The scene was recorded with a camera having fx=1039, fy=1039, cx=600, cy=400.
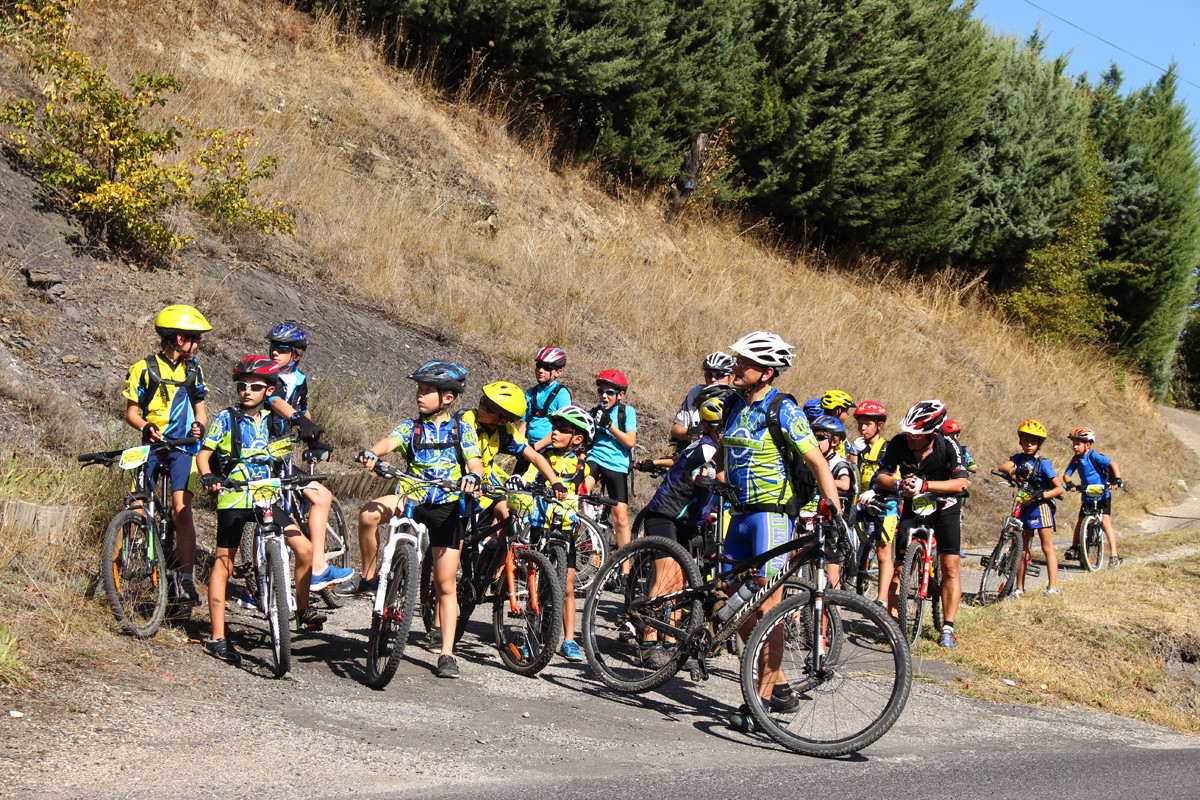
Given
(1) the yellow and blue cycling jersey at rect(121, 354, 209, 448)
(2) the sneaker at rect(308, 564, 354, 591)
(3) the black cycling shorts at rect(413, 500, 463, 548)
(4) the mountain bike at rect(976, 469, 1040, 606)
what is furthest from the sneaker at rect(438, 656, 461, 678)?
(4) the mountain bike at rect(976, 469, 1040, 606)

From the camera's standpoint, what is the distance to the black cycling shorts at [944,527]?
350 inches

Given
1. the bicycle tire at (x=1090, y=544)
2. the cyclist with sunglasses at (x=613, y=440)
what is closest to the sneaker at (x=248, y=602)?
the cyclist with sunglasses at (x=613, y=440)

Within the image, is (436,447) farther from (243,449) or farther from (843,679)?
(843,679)

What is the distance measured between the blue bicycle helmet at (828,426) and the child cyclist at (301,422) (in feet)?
13.4

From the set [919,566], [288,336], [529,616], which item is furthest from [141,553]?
[919,566]

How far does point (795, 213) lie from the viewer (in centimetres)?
2417

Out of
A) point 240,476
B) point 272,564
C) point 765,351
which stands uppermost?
point 765,351

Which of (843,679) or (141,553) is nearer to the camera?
(843,679)

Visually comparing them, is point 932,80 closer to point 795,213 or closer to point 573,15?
point 795,213

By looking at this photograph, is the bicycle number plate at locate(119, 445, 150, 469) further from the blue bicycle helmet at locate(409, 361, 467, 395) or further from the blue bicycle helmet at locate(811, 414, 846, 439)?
the blue bicycle helmet at locate(811, 414, 846, 439)

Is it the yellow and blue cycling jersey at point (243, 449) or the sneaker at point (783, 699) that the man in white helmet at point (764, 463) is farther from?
the yellow and blue cycling jersey at point (243, 449)

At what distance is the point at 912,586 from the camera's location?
30.0ft

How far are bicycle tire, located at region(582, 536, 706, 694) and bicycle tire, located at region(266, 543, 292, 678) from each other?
1.84 metres

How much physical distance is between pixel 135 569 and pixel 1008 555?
8.90 meters
